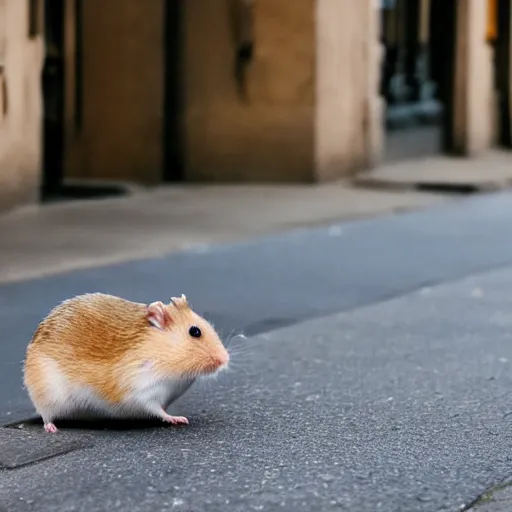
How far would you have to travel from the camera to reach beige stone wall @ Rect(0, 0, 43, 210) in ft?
40.1

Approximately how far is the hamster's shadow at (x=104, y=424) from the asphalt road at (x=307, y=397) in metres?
0.03

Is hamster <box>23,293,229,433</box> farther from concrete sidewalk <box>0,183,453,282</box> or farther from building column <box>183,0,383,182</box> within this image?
building column <box>183,0,383,182</box>

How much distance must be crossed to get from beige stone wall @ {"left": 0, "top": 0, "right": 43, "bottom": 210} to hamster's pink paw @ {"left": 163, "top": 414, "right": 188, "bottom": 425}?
7.13 metres

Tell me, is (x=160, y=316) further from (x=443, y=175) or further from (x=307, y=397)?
(x=443, y=175)

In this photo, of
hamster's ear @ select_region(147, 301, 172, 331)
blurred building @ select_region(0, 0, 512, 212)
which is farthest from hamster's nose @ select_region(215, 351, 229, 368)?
blurred building @ select_region(0, 0, 512, 212)

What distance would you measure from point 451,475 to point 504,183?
11.8 metres

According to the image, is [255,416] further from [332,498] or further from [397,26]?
[397,26]

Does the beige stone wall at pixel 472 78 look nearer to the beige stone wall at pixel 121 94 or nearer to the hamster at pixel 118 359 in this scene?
the beige stone wall at pixel 121 94

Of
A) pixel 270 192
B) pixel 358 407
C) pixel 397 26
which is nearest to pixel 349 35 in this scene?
pixel 270 192

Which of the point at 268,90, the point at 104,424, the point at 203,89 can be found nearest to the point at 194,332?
the point at 104,424

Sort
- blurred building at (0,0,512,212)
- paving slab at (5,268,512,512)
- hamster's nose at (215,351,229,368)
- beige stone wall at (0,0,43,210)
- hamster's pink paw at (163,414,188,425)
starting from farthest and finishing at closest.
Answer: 1. blurred building at (0,0,512,212)
2. beige stone wall at (0,0,43,210)
3. hamster's pink paw at (163,414,188,425)
4. hamster's nose at (215,351,229,368)
5. paving slab at (5,268,512,512)

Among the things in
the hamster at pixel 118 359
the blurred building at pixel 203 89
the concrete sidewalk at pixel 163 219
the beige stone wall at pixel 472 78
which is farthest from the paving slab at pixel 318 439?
the beige stone wall at pixel 472 78

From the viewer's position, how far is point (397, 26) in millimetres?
21156

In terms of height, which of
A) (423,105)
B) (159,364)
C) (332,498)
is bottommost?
(332,498)
